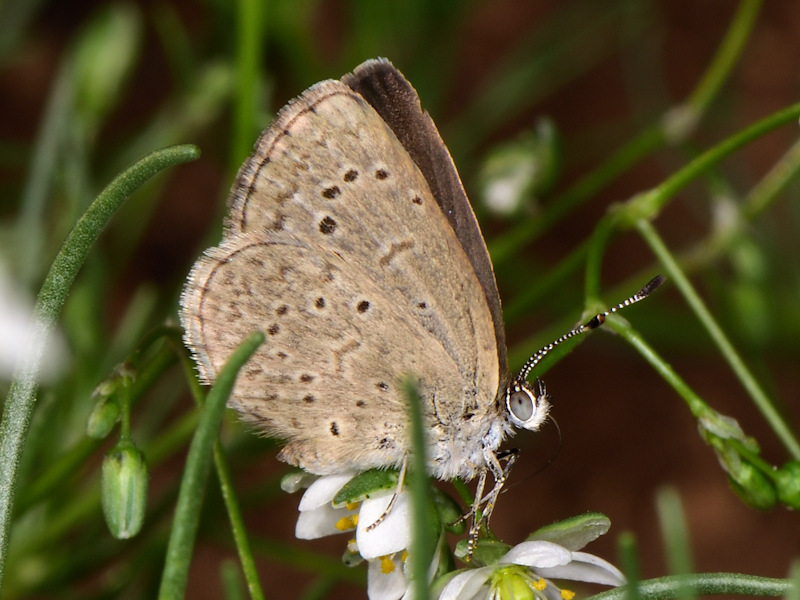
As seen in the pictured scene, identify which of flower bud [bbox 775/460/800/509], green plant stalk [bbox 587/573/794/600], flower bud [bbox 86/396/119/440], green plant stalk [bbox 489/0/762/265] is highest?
green plant stalk [bbox 489/0/762/265]

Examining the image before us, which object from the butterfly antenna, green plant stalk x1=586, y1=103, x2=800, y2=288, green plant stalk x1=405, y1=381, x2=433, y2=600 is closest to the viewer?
green plant stalk x1=405, y1=381, x2=433, y2=600

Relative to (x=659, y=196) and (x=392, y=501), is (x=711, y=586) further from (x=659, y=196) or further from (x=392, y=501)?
(x=659, y=196)

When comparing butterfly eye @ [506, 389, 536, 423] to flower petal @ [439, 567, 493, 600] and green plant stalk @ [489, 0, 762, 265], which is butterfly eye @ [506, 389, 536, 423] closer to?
flower petal @ [439, 567, 493, 600]

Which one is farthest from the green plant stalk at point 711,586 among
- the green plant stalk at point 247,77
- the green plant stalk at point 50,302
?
the green plant stalk at point 247,77

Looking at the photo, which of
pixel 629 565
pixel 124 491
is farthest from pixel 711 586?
pixel 124 491

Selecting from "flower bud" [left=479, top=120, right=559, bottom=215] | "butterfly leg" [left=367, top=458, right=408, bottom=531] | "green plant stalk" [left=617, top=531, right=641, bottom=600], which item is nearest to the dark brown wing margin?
"butterfly leg" [left=367, top=458, right=408, bottom=531]

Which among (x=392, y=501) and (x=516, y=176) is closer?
(x=392, y=501)
